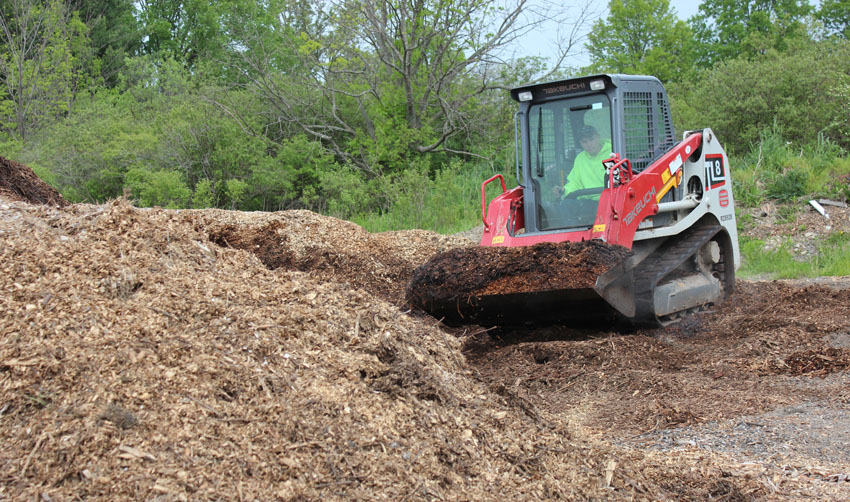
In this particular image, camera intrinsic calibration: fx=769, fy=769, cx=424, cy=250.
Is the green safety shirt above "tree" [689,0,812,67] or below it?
below

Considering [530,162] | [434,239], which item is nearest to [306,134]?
[434,239]

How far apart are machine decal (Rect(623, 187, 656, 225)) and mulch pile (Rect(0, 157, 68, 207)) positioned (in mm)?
5515

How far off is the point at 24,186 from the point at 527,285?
17.4 ft

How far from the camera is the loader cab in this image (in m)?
7.75

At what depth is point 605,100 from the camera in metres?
7.80

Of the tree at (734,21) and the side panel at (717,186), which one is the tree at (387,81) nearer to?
the side panel at (717,186)

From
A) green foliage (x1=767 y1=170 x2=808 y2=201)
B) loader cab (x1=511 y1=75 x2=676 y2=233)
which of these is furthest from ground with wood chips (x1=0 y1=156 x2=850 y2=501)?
green foliage (x1=767 y1=170 x2=808 y2=201)

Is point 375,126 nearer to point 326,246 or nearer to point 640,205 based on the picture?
point 326,246

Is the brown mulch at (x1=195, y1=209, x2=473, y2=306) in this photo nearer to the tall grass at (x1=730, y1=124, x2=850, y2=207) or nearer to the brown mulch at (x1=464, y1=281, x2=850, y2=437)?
the brown mulch at (x1=464, y1=281, x2=850, y2=437)

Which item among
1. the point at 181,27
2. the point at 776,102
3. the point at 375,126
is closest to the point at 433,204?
the point at 375,126

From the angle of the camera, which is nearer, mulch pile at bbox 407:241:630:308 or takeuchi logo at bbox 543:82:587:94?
mulch pile at bbox 407:241:630:308

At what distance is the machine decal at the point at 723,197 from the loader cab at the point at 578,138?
112 cm

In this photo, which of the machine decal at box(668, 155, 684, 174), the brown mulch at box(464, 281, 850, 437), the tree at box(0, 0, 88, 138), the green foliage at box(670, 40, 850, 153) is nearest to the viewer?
the brown mulch at box(464, 281, 850, 437)

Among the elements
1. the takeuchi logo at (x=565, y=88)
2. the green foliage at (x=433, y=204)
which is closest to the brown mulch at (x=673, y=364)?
the takeuchi logo at (x=565, y=88)
